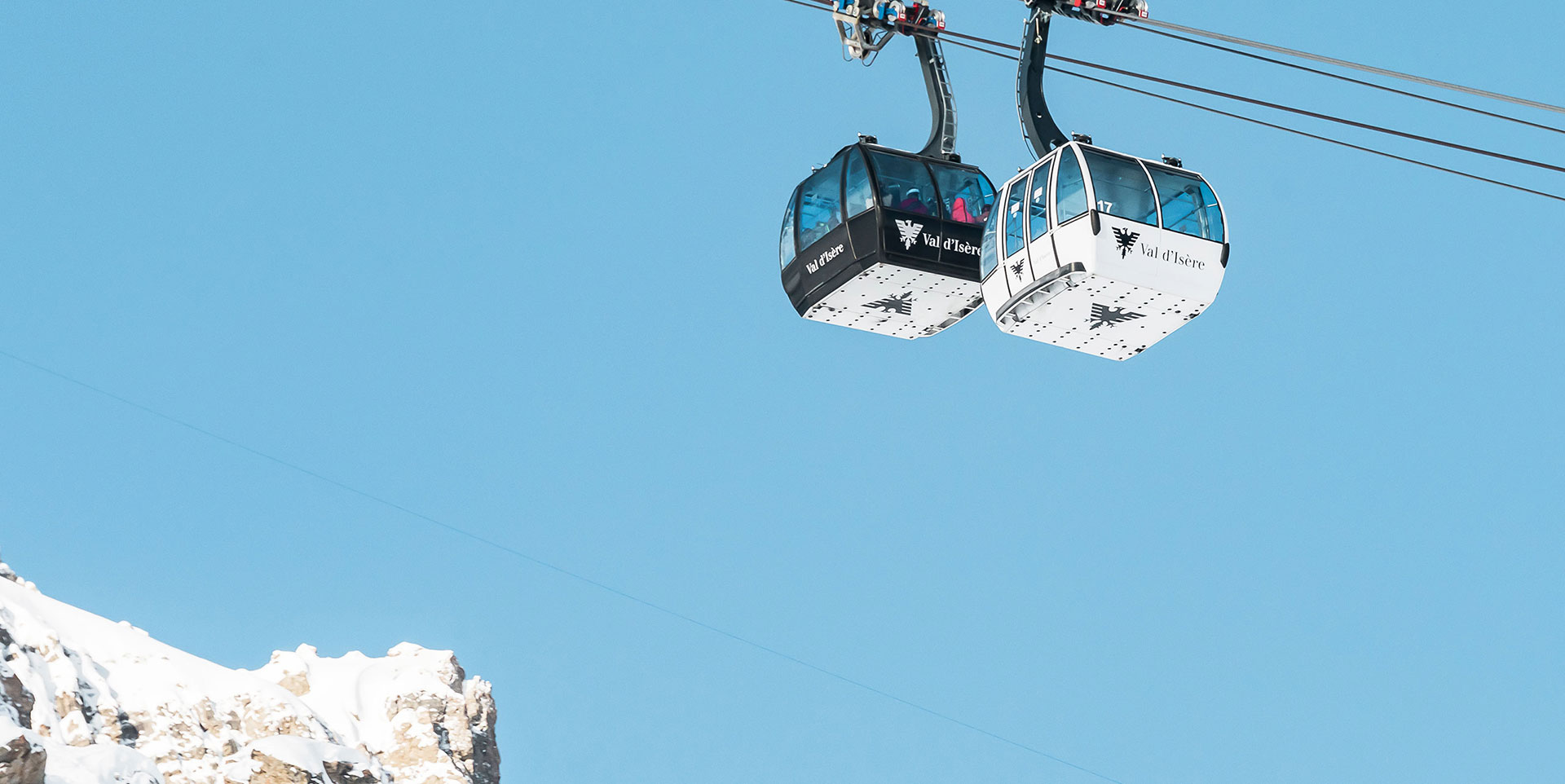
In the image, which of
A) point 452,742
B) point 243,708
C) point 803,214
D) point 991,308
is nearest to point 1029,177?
point 991,308

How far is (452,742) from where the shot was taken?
653 feet

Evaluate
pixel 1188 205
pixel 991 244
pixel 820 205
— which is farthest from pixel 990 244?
pixel 820 205

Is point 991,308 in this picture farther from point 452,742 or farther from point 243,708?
point 452,742

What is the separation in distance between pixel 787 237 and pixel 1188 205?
19.4 feet

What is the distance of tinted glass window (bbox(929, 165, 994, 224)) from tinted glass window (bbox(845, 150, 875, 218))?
1.10 metres

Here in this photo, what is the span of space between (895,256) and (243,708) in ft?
504

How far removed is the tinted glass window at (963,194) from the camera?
26.9m

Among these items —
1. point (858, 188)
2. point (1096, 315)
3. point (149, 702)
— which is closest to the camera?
point (1096, 315)

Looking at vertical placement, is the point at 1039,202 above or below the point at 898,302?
above

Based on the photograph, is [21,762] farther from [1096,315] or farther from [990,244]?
[1096,315]

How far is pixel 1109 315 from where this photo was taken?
949 inches

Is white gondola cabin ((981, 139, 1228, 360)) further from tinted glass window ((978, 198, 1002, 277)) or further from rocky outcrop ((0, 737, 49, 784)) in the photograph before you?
rocky outcrop ((0, 737, 49, 784))

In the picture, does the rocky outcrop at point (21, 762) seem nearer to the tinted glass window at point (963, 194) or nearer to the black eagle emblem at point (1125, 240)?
the tinted glass window at point (963, 194)

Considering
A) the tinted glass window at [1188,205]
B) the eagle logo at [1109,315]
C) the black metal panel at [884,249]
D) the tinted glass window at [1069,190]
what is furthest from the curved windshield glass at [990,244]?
the tinted glass window at [1188,205]
